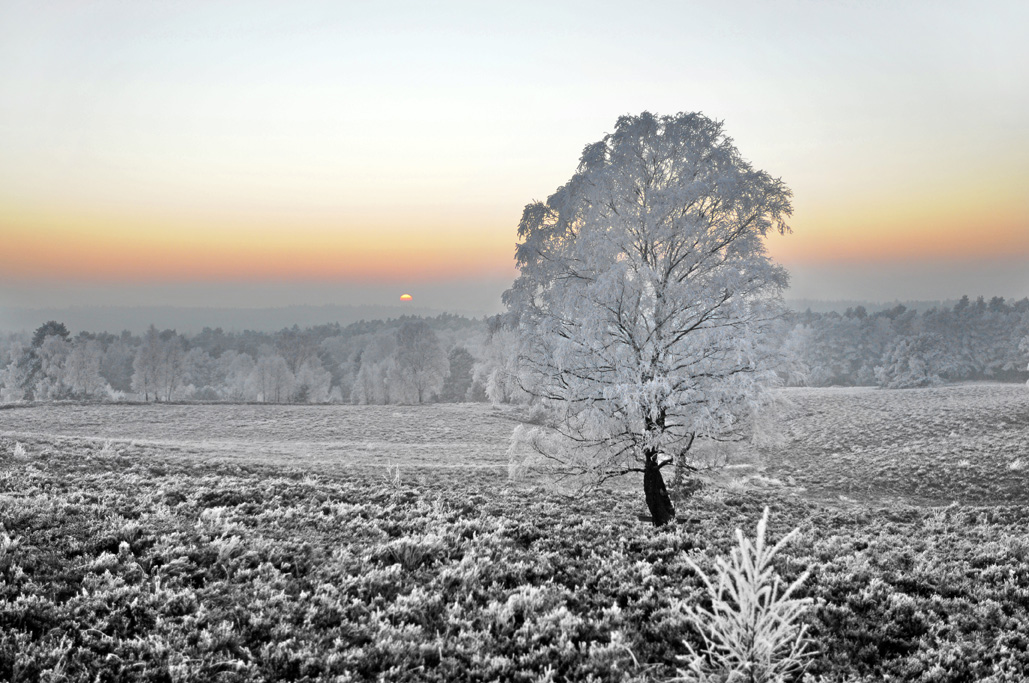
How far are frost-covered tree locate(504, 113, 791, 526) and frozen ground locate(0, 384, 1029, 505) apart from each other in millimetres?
3108

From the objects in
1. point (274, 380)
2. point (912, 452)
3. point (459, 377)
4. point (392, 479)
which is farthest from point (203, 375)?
point (912, 452)

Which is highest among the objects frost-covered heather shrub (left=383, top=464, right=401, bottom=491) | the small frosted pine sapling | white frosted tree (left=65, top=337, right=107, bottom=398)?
white frosted tree (left=65, top=337, right=107, bottom=398)

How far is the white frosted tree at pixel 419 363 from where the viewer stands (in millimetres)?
63312

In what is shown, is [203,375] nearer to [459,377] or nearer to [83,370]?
[83,370]

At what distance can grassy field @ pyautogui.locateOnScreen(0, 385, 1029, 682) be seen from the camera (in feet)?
16.2

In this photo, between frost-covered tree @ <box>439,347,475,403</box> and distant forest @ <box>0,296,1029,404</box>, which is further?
frost-covered tree @ <box>439,347,475,403</box>

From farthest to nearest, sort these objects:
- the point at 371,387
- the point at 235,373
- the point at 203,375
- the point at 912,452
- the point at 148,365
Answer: the point at 203,375 < the point at 235,373 < the point at 371,387 < the point at 148,365 < the point at 912,452

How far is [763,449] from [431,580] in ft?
79.8

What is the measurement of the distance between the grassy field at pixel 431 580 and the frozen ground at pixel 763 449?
3.94m

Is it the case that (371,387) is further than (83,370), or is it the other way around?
(371,387)

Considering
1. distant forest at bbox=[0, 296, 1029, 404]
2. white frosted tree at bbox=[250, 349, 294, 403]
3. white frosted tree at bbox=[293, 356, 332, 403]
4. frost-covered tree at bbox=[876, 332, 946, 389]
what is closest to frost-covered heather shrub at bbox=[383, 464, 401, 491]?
distant forest at bbox=[0, 296, 1029, 404]

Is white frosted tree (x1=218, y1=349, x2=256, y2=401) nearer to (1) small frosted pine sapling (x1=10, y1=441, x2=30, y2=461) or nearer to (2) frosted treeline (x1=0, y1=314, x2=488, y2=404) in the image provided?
(2) frosted treeline (x1=0, y1=314, x2=488, y2=404)

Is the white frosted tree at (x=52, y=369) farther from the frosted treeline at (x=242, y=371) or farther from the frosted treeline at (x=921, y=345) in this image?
the frosted treeline at (x=921, y=345)

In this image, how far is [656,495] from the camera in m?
11.0
